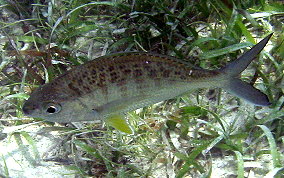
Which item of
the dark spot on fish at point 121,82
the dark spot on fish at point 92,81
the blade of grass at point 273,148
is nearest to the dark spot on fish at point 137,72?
the dark spot on fish at point 121,82

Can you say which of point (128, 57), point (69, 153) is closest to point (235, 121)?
point (128, 57)

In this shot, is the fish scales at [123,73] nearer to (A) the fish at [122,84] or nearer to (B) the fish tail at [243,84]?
(A) the fish at [122,84]

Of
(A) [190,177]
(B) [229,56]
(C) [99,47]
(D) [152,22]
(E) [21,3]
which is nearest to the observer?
(A) [190,177]

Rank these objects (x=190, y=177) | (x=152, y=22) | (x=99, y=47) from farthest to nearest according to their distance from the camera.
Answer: (x=99, y=47) < (x=152, y=22) < (x=190, y=177)

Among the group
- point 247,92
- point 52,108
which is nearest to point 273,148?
point 247,92

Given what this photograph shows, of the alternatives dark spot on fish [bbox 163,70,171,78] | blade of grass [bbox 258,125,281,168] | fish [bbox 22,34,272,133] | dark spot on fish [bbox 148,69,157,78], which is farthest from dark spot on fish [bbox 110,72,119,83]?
blade of grass [bbox 258,125,281,168]

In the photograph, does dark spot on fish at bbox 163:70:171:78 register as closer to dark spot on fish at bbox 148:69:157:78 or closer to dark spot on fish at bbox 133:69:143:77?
dark spot on fish at bbox 148:69:157:78

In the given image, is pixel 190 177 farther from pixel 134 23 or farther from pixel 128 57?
pixel 134 23

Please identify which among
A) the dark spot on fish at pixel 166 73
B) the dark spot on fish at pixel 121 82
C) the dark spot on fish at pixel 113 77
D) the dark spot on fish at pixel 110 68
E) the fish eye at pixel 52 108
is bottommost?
the dark spot on fish at pixel 166 73
